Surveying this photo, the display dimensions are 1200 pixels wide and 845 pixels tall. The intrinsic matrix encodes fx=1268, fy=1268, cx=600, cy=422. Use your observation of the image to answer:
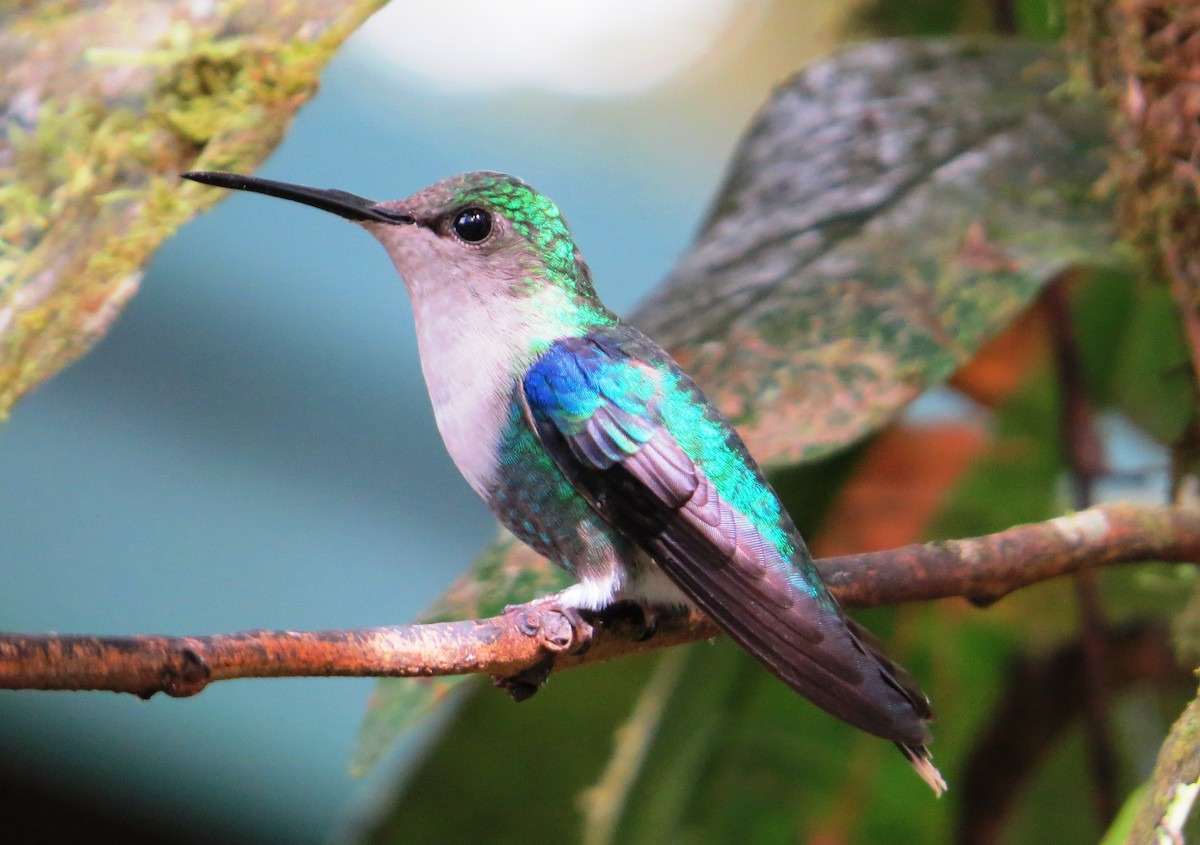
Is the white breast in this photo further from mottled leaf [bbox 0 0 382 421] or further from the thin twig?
the thin twig

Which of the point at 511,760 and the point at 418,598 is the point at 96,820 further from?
the point at 511,760

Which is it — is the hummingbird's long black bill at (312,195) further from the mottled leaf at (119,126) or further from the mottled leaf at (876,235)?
the mottled leaf at (876,235)

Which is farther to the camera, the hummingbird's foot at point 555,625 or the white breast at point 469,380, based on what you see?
the white breast at point 469,380

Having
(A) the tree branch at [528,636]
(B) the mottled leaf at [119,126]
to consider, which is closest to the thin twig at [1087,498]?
(A) the tree branch at [528,636]

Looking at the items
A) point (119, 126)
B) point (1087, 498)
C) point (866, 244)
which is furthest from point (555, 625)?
point (1087, 498)

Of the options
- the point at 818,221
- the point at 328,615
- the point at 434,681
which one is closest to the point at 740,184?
the point at 818,221

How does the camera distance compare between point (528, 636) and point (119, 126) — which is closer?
point (528, 636)

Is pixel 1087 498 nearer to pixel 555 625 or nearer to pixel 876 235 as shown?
pixel 876 235
